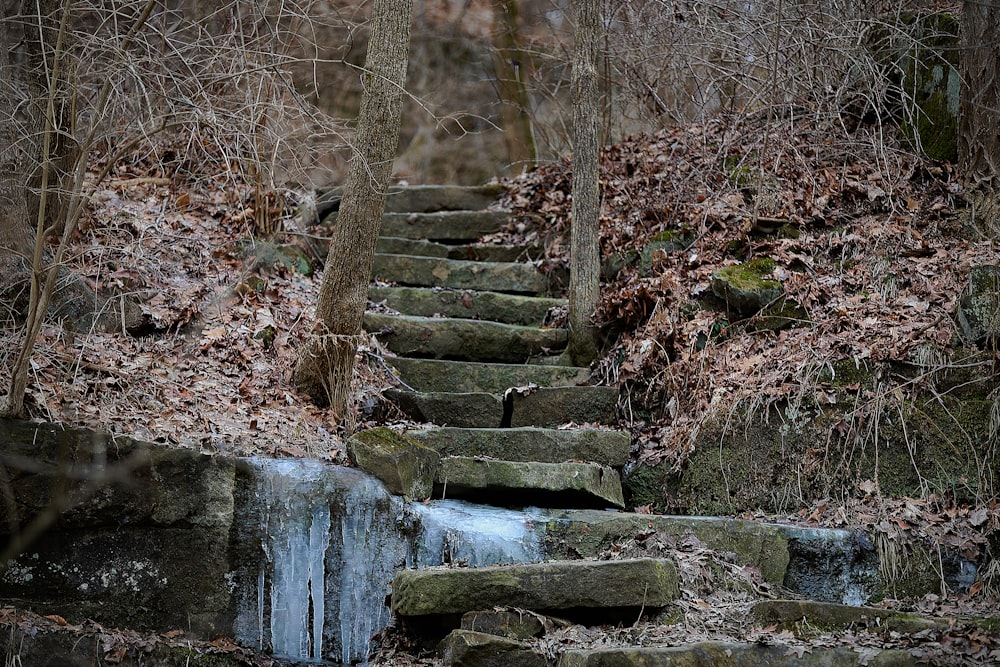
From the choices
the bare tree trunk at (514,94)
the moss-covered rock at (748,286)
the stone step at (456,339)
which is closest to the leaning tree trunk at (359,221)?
the stone step at (456,339)

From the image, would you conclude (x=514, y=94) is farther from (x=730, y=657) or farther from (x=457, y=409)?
(x=730, y=657)

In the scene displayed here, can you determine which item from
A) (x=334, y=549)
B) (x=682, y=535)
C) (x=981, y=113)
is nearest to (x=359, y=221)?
(x=334, y=549)

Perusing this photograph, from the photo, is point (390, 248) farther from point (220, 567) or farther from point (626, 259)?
point (220, 567)

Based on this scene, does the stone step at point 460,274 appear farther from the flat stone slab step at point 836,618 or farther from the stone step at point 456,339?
the flat stone slab step at point 836,618

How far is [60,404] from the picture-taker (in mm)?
4602

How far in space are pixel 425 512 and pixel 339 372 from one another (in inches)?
55.9

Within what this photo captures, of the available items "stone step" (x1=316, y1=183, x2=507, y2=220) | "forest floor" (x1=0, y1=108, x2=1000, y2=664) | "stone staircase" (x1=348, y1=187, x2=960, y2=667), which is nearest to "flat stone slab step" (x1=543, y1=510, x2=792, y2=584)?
"stone staircase" (x1=348, y1=187, x2=960, y2=667)

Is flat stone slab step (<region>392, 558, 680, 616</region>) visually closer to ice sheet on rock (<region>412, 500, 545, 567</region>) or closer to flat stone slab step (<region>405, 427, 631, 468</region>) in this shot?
ice sheet on rock (<region>412, 500, 545, 567</region>)

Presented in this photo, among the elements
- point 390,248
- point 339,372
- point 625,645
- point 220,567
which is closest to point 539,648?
point 625,645

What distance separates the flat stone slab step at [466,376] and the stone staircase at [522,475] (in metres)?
0.01

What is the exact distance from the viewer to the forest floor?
4934mm

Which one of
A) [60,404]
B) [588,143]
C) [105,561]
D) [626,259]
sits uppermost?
[588,143]

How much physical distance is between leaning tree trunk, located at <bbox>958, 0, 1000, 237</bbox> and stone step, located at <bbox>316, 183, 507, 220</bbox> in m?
4.45

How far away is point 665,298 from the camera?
6434mm
